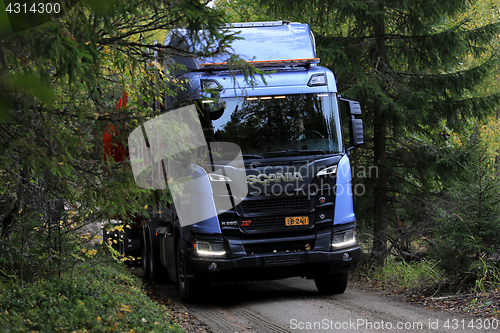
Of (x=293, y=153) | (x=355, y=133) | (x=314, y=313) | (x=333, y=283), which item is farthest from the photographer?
(x=333, y=283)

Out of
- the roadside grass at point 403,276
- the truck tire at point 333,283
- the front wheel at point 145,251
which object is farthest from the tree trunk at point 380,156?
the front wheel at point 145,251

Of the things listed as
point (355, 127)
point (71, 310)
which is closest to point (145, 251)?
point (355, 127)

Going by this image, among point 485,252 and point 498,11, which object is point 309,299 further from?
point 498,11

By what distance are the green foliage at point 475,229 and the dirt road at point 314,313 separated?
97cm

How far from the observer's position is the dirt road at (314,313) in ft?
19.4

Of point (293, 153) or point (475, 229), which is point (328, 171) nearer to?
point (293, 153)

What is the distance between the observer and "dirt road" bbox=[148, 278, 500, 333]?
5.90 metres

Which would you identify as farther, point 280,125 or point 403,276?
point 403,276

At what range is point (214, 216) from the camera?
23.4ft

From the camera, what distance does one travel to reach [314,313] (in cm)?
676

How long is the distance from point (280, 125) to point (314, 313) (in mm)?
2781

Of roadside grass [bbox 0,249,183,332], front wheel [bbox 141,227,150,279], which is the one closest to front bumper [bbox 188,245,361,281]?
roadside grass [bbox 0,249,183,332]

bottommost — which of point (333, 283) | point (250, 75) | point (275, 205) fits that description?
point (333, 283)

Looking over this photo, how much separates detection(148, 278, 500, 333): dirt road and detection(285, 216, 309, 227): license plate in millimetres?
1224
